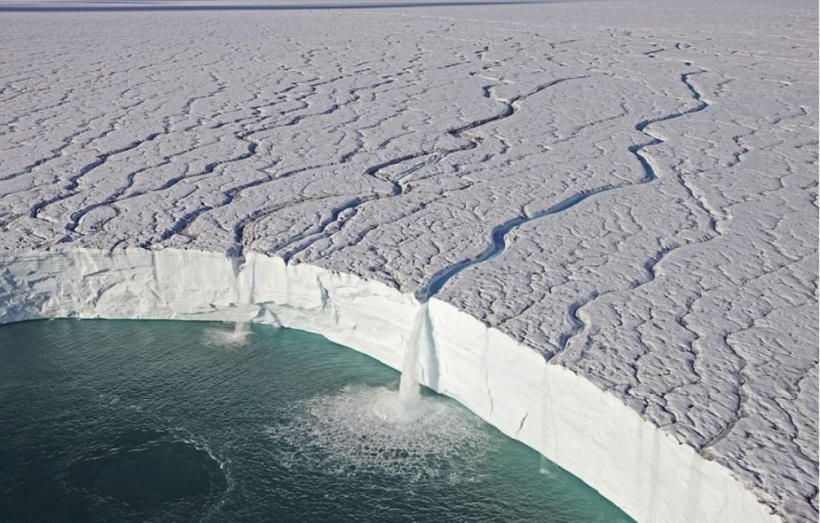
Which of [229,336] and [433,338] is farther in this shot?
[229,336]

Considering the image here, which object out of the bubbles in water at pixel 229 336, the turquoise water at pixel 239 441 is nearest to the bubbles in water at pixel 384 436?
the turquoise water at pixel 239 441

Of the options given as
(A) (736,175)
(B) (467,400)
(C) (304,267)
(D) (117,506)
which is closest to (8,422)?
(D) (117,506)

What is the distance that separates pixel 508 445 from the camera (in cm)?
236

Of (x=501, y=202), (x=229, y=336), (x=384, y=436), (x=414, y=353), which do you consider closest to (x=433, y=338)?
(x=414, y=353)

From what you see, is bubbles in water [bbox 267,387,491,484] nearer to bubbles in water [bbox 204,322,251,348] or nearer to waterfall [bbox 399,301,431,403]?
waterfall [bbox 399,301,431,403]

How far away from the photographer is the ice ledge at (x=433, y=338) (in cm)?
195

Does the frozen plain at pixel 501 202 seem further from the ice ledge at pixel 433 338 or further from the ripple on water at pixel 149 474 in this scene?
the ripple on water at pixel 149 474

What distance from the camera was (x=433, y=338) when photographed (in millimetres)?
2561

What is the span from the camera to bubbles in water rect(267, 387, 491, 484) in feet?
7.43

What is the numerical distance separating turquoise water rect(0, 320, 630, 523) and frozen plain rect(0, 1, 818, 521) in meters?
0.12

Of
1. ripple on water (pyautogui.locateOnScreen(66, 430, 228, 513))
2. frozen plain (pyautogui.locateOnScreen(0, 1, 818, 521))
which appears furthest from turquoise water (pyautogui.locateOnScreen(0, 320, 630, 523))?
frozen plain (pyautogui.locateOnScreen(0, 1, 818, 521))

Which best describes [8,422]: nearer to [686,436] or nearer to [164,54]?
[686,436]

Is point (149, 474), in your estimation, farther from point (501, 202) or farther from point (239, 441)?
point (501, 202)

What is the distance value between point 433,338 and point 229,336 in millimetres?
776
